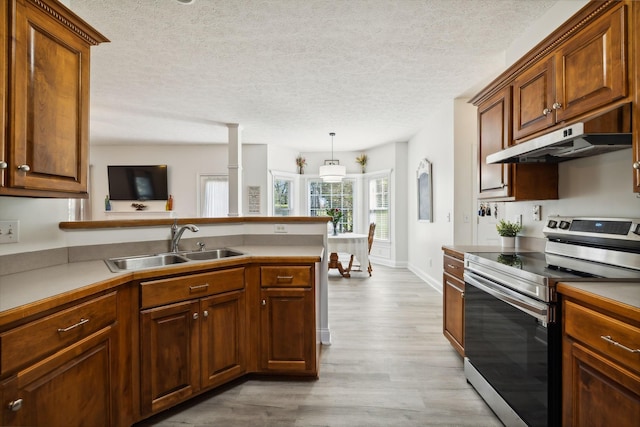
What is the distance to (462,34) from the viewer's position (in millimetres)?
2576

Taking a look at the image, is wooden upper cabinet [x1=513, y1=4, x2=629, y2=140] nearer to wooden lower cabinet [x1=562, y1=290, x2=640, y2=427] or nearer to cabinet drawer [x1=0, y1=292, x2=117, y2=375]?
wooden lower cabinet [x1=562, y1=290, x2=640, y2=427]

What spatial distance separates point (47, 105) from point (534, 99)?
273 centimetres

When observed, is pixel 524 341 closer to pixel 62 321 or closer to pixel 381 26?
pixel 62 321

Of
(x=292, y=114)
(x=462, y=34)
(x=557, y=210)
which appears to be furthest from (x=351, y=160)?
(x=557, y=210)

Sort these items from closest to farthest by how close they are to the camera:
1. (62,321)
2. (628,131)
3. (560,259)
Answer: (62,321) < (628,131) < (560,259)

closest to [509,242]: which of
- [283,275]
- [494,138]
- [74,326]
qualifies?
[494,138]

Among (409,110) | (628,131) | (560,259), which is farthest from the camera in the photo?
(409,110)

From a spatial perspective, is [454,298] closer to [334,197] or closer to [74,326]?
[74,326]

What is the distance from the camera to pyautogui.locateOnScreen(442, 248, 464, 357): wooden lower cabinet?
238cm

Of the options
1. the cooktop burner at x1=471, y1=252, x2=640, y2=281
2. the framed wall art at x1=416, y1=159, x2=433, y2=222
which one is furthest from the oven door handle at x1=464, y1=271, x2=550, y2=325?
the framed wall art at x1=416, y1=159, x2=433, y2=222

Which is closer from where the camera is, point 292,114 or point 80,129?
point 80,129

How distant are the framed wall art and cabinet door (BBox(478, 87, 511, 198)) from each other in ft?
7.37

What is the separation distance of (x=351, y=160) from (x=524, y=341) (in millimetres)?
6148

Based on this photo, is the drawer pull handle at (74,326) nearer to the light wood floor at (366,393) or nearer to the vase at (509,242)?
the light wood floor at (366,393)
